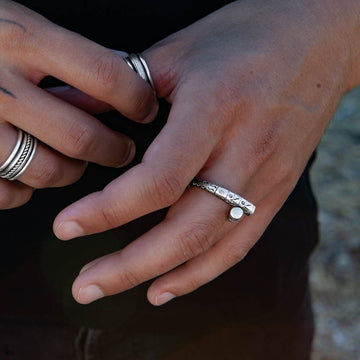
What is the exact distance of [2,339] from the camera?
3.59 ft

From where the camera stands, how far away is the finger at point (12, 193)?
2.90 feet

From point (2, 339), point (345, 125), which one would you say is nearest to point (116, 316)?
point (2, 339)

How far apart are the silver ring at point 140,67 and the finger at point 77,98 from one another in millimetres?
74

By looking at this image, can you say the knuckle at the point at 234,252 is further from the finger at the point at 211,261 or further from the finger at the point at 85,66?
the finger at the point at 85,66

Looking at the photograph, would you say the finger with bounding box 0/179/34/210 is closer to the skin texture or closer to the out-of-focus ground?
the skin texture

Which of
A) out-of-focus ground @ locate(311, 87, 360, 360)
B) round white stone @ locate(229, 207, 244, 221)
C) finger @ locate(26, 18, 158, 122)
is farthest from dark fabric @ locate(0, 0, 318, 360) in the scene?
out-of-focus ground @ locate(311, 87, 360, 360)

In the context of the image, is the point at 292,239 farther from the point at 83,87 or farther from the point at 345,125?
the point at 345,125

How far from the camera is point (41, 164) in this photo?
847 millimetres

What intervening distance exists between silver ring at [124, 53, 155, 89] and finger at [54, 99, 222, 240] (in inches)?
3.9

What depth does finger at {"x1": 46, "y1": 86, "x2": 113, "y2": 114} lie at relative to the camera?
85 centimetres

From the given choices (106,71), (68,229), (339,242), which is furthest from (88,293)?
(339,242)

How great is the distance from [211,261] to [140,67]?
1.08 feet

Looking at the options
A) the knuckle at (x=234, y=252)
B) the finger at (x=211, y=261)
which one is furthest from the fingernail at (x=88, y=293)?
the knuckle at (x=234, y=252)

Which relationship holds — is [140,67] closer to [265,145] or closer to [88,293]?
[265,145]
